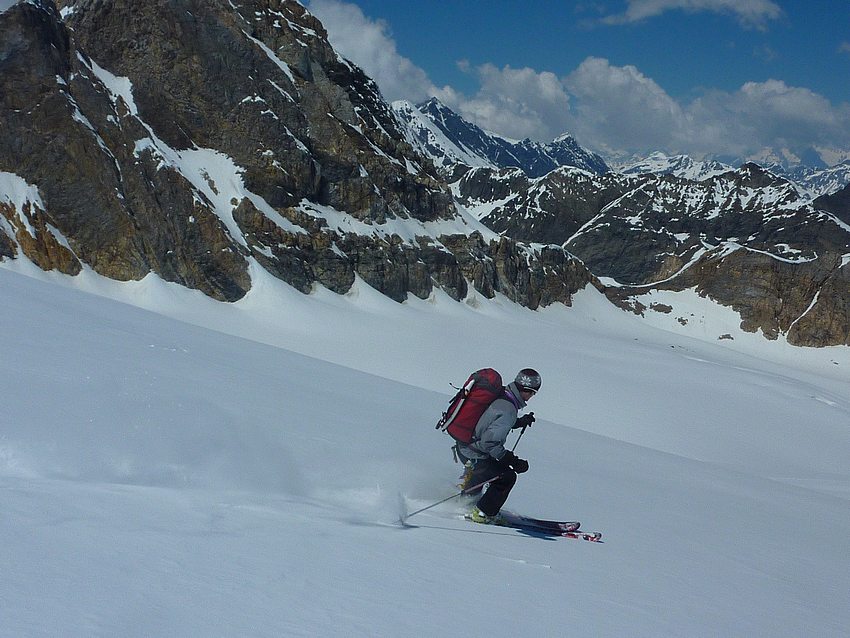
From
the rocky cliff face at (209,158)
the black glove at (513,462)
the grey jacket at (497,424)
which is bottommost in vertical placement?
the black glove at (513,462)

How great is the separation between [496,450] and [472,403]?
0.59 m

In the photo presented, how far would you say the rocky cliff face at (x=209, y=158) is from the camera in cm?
3981

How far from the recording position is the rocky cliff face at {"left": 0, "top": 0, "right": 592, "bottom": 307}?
3981cm

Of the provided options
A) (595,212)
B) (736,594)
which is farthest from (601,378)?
(595,212)

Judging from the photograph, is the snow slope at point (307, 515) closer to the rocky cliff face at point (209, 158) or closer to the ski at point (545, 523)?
the ski at point (545, 523)

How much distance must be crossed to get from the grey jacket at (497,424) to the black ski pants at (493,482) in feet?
0.66

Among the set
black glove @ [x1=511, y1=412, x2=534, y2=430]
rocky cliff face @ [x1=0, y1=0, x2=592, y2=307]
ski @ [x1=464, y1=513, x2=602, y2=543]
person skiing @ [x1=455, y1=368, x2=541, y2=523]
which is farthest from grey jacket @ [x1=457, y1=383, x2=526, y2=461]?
rocky cliff face @ [x1=0, y1=0, x2=592, y2=307]

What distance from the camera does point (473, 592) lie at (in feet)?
14.1

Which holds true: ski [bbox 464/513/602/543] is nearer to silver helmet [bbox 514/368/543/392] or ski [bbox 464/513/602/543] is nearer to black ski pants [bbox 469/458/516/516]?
black ski pants [bbox 469/458/516/516]

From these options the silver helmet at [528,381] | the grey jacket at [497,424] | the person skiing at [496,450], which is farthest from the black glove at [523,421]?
the silver helmet at [528,381]

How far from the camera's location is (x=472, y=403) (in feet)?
22.9

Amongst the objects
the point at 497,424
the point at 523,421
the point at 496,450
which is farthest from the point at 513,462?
the point at 497,424

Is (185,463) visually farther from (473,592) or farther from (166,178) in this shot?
(166,178)

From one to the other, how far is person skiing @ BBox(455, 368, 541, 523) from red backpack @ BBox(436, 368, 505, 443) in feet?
0.23
